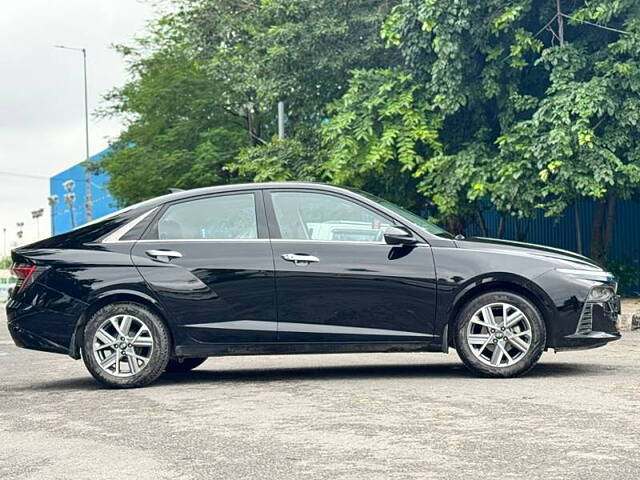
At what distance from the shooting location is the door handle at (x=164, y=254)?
9133mm

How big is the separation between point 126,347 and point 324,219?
1856 millimetres

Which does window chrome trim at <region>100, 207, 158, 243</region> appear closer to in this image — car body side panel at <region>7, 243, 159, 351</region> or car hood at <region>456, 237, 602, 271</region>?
car body side panel at <region>7, 243, 159, 351</region>

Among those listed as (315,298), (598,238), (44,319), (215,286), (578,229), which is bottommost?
(44,319)

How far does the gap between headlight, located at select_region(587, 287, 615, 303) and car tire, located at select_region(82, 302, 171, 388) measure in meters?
3.32

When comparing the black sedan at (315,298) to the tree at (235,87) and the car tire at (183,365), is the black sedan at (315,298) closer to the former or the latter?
the car tire at (183,365)

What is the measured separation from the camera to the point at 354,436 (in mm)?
6582

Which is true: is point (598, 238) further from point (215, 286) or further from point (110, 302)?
point (110, 302)

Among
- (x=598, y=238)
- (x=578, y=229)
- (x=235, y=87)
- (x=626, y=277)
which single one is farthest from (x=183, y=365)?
(x=235, y=87)

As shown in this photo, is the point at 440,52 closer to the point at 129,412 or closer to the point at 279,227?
the point at 279,227

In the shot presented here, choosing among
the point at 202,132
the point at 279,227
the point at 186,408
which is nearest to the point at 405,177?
the point at 202,132

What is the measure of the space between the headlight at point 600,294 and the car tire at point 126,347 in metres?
3.32

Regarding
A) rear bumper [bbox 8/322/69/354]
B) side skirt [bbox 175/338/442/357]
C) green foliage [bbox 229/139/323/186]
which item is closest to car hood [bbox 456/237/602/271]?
side skirt [bbox 175/338/442/357]

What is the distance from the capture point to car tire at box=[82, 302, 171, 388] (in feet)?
29.6

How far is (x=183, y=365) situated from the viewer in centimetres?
1039
